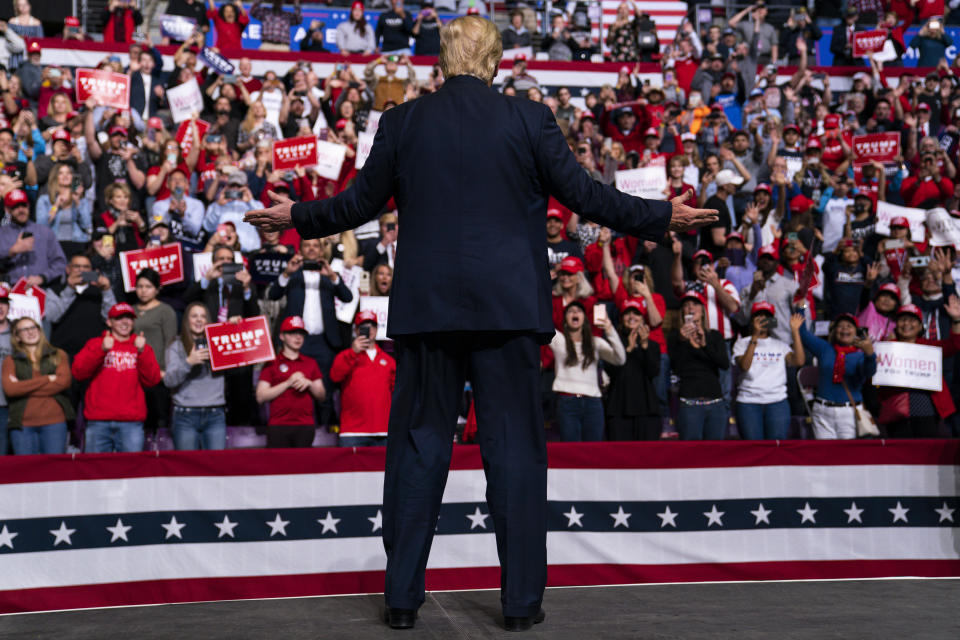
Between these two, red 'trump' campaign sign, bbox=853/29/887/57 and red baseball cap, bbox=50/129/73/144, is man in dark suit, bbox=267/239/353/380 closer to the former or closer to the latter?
red baseball cap, bbox=50/129/73/144

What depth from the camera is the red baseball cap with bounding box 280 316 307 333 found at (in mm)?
9508

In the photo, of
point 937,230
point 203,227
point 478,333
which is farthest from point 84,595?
point 937,230

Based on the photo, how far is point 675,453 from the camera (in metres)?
6.43

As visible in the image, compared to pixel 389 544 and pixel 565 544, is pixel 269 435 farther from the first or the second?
pixel 389 544

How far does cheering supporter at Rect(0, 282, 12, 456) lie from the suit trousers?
5.73 metres

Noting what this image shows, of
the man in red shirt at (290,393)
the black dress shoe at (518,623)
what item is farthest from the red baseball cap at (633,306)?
the black dress shoe at (518,623)

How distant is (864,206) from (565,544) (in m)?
8.52

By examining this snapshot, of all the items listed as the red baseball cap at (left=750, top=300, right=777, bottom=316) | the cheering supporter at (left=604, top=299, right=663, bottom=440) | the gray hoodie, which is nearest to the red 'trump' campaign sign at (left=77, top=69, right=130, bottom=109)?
the gray hoodie

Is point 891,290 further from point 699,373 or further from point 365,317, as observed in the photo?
point 365,317

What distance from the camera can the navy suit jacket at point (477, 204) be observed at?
4.08 metres

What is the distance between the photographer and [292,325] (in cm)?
951

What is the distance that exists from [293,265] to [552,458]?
14.8 ft

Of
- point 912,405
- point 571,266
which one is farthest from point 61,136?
point 912,405

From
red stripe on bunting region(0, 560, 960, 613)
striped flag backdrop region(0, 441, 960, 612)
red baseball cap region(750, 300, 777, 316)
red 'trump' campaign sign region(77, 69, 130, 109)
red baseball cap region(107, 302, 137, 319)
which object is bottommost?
red stripe on bunting region(0, 560, 960, 613)
